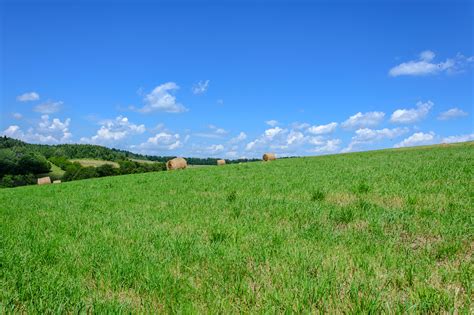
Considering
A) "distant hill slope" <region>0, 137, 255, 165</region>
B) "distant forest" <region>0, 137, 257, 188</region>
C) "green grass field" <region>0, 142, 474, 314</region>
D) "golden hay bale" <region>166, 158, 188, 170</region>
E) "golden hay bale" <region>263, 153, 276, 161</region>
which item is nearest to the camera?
"green grass field" <region>0, 142, 474, 314</region>

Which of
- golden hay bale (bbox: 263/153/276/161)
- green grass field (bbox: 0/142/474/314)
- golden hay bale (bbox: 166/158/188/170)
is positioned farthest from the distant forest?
green grass field (bbox: 0/142/474/314)

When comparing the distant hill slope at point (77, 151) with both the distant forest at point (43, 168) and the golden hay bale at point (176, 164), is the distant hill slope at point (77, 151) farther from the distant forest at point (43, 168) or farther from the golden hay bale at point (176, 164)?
the golden hay bale at point (176, 164)

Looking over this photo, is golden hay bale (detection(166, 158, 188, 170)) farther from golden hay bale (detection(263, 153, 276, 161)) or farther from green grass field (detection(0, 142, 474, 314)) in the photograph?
green grass field (detection(0, 142, 474, 314))

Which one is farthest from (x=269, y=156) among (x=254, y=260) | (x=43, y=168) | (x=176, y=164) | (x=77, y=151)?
(x=77, y=151)

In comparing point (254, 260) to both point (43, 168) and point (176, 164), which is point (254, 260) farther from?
point (43, 168)

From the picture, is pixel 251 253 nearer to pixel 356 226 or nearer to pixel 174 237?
pixel 174 237

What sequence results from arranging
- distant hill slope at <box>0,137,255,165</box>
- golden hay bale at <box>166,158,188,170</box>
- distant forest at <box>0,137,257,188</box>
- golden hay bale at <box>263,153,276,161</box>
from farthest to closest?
distant hill slope at <box>0,137,255,165</box> → distant forest at <box>0,137,257,188</box> → golden hay bale at <box>263,153,276,161</box> → golden hay bale at <box>166,158,188,170</box>

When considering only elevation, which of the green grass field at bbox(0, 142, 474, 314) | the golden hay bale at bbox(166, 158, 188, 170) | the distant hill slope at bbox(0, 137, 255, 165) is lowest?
the green grass field at bbox(0, 142, 474, 314)

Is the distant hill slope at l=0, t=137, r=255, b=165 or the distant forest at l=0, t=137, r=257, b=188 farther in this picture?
the distant hill slope at l=0, t=137, r=255, b=165

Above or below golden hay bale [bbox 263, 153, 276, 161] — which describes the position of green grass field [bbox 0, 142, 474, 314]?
below

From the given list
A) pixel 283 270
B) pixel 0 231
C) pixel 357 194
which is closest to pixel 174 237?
pixel 283 270

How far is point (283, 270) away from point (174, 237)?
8.09 feet

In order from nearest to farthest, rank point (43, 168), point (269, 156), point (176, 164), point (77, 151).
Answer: point (176, 164)
point (269, 156)
point (43, 168)
point (77, 151)

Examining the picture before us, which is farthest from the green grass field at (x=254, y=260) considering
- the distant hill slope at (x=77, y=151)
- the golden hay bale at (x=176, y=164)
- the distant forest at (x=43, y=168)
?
the distant hill slope at (x=77, y=151)
